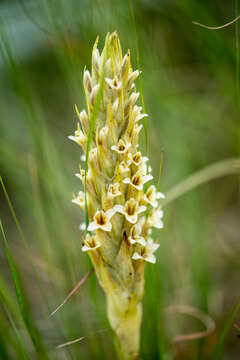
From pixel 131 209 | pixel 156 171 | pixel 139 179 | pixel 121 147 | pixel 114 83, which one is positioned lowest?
pixel 156 171

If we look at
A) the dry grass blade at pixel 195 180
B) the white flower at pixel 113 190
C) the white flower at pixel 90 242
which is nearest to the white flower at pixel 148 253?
the white flower at pixel 90 242

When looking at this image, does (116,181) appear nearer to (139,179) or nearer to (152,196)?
(139,179)

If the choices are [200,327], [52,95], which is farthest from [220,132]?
[52,95]

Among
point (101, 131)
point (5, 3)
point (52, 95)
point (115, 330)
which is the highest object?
point (5, 3)

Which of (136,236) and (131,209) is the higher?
(131,209)

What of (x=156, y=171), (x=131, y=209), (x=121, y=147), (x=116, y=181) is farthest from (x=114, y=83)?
(x=156, y=171)

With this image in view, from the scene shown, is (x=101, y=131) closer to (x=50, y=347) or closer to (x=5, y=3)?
(x=50, y=347)
